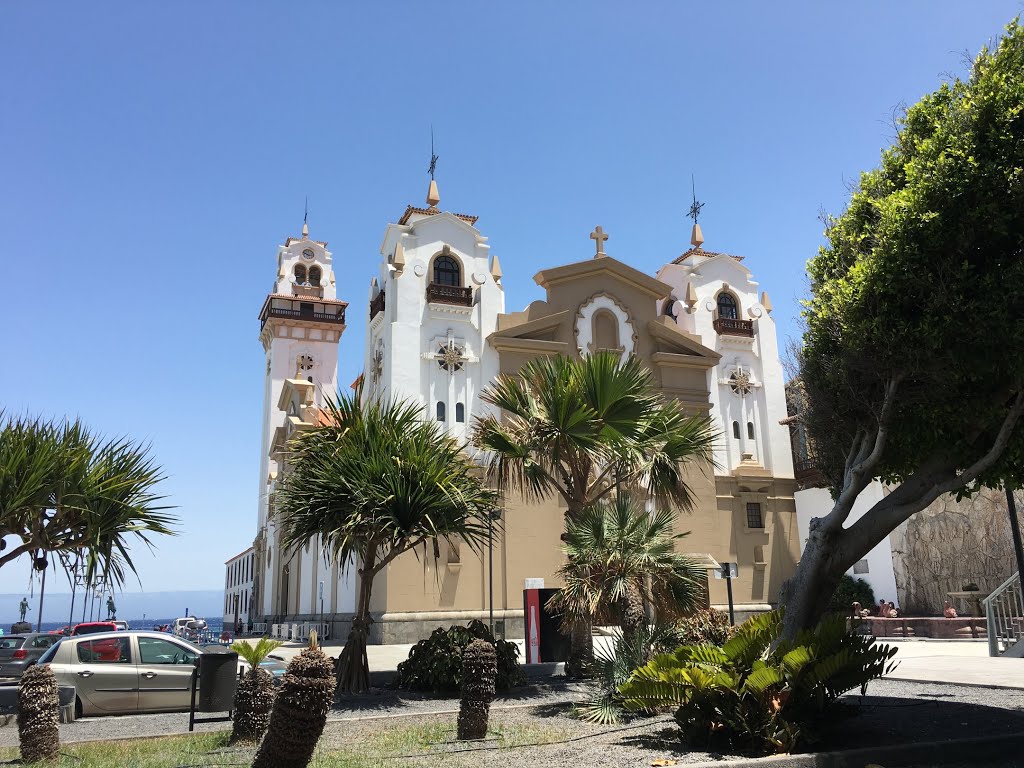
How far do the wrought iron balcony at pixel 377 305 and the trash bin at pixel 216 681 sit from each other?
70.2 feet

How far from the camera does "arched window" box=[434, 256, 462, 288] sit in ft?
105

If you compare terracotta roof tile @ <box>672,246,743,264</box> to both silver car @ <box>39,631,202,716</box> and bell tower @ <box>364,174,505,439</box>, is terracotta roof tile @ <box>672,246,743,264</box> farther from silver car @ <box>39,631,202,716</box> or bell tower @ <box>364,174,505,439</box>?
silver car @ <box>39,631,202,716</box>

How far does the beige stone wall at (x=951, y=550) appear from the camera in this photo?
1106 inches

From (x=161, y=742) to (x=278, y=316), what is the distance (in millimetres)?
46973

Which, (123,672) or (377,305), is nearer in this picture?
(123,672)

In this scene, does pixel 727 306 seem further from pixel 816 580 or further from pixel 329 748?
pixel 329 748

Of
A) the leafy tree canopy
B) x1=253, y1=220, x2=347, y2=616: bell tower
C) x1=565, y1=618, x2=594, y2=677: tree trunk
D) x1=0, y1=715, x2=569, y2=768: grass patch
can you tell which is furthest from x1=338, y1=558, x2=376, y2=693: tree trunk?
x1=253, y1=220, x2=347, y2=616: bell tower

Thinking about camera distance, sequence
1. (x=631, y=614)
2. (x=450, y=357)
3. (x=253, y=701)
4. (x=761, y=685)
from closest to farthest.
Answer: (x=761, y=685) < (x=253, y=701) < (x=631, y=614) < (x=450, y=357)

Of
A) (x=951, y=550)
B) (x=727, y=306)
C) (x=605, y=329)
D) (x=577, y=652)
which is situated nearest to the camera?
(x=577, y=652)

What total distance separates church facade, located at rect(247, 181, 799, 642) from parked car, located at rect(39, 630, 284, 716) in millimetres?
12957

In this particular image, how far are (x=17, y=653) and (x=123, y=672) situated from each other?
8.94 m

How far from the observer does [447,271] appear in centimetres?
3219

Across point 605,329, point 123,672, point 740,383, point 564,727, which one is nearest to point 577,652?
point 564,727

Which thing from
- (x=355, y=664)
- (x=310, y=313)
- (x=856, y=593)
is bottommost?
(x=355, y=664)
